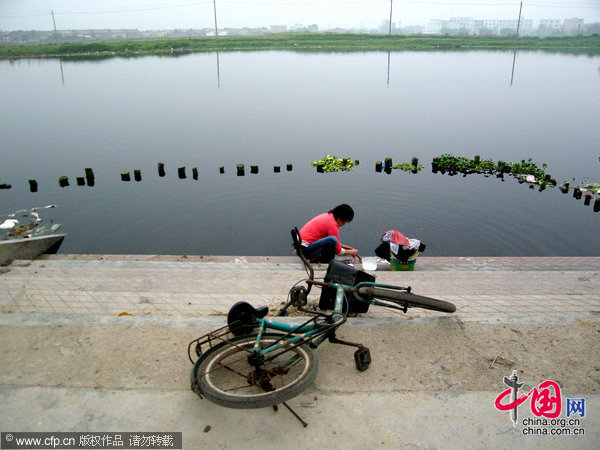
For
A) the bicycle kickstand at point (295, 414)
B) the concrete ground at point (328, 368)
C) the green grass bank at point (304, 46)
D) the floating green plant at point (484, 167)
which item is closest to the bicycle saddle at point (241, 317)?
the concrete ground at point (328, 368)

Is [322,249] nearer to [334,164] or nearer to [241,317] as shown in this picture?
[241,317]

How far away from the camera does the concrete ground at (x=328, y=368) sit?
147 inches

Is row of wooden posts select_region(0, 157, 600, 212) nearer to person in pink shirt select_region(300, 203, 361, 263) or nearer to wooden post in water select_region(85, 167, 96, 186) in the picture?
wooden post in water select_region(85, 167, 96, 186)

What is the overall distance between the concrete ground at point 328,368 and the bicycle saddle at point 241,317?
0.64 m

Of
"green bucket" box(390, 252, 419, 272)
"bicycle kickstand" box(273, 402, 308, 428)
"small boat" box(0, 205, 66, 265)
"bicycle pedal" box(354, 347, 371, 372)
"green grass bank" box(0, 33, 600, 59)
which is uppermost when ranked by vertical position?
"green grass bank" box(0, 33, 600, 59)

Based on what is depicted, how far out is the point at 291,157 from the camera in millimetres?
19266

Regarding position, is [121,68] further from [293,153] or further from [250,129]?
[293,153]

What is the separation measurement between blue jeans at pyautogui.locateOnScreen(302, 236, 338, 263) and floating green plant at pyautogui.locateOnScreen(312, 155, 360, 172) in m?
10.2

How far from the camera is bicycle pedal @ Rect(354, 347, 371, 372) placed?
4352mm

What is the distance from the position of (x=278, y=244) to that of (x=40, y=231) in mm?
6217

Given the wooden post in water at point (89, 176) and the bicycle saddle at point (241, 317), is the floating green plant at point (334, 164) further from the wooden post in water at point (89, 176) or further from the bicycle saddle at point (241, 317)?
the bicycle saddle at point (241, 317)

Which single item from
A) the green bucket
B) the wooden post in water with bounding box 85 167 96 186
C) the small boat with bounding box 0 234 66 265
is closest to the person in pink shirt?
the green bucket

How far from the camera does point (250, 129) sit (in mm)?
24391

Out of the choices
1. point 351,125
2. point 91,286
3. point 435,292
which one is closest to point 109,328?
point 91,286
